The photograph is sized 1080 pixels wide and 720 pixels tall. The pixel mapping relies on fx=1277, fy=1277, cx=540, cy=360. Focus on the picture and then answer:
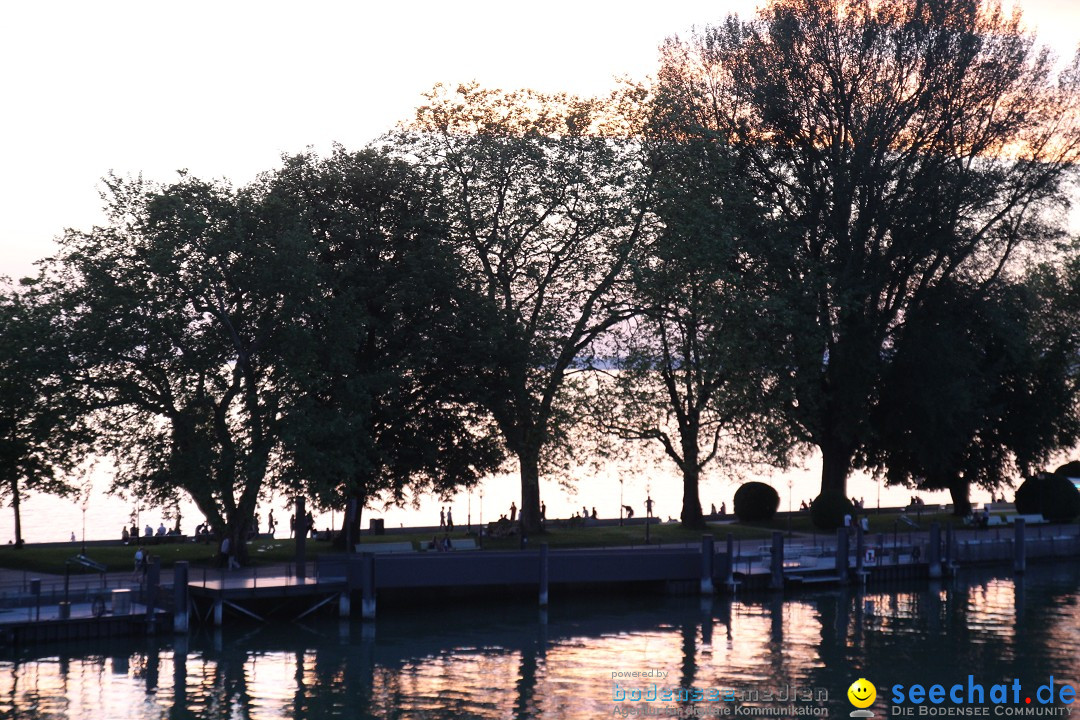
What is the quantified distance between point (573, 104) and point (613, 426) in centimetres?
1653

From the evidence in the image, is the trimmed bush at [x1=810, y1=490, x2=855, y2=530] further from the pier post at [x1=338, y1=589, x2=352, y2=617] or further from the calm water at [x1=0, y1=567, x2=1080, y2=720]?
the pier post at [x1=338, y1=589, x2=352, y2=617]

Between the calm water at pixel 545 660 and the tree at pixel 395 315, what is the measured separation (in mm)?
9362

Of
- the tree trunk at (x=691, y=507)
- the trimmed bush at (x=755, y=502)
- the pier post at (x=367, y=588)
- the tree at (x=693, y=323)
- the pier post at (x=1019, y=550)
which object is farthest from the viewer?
the trimmed bush at (x=755, y=502)

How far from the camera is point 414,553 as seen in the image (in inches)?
2021

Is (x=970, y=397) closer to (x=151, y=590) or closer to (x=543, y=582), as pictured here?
(x=543, y=582)

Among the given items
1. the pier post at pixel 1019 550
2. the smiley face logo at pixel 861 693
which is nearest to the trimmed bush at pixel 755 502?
the pier post at pixel 1019 550

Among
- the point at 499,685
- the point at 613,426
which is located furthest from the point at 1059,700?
the point at 613,426

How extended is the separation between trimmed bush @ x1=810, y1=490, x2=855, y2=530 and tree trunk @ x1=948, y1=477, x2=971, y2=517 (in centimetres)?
1024

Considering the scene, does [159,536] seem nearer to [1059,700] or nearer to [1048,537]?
[1059,700]

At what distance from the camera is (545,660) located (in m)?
41.4

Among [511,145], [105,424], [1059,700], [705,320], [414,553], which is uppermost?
[511,145]

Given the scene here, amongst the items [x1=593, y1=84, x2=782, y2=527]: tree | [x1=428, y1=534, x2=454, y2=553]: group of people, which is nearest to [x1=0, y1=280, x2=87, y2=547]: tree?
[x1=428, y1=534, x2=454, y2=553]: group of people

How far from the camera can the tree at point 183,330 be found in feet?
164

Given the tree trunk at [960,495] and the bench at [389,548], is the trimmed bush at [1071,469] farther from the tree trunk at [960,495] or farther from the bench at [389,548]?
the bench at [389,548]
